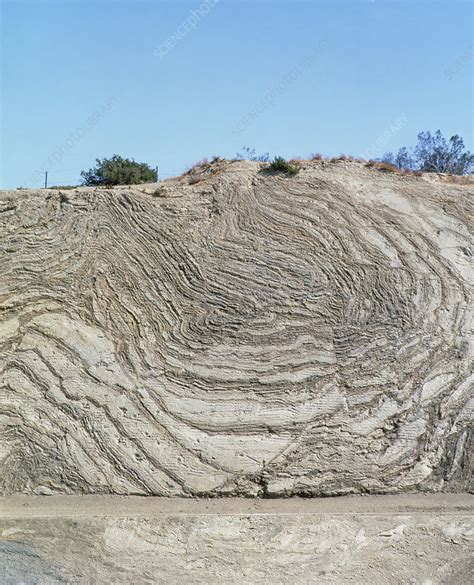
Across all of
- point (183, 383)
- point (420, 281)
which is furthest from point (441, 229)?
point (183, 383)

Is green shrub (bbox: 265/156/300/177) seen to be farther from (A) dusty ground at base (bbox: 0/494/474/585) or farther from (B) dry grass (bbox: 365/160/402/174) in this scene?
(A) dusty ground at base (bbox: 0/494/474/585)

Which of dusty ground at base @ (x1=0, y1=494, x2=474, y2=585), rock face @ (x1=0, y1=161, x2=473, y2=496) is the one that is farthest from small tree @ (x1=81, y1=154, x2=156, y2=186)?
dusty ground at base @ (x1=0, y1=494, x2=474, y2=585)

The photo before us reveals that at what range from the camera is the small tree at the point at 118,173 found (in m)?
14.0

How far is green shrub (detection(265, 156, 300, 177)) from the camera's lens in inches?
397

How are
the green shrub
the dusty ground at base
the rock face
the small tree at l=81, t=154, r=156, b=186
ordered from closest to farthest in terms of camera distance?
1. the dusty ground at base
2. the rock face
3. the green shrub
4. the small tree at l=81, t=154, r=156, b=186

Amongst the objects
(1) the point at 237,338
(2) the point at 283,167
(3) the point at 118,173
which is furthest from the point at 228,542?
(3) the point at 118,173

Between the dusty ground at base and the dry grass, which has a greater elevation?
the dry grass

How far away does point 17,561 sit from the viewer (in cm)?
660

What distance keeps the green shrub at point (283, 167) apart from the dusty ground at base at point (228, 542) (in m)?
5.00

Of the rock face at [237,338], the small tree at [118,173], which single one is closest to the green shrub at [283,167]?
the rock face at [237,338]

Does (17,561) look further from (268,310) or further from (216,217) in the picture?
(216,217)

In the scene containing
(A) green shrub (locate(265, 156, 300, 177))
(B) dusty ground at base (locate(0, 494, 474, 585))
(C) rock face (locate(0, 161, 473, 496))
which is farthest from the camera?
(A) green shrub (locate(265, 156, 300, 177))

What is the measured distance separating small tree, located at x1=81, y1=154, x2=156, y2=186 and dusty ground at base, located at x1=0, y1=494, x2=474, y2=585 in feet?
25.6

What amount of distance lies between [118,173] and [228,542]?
363 inches
